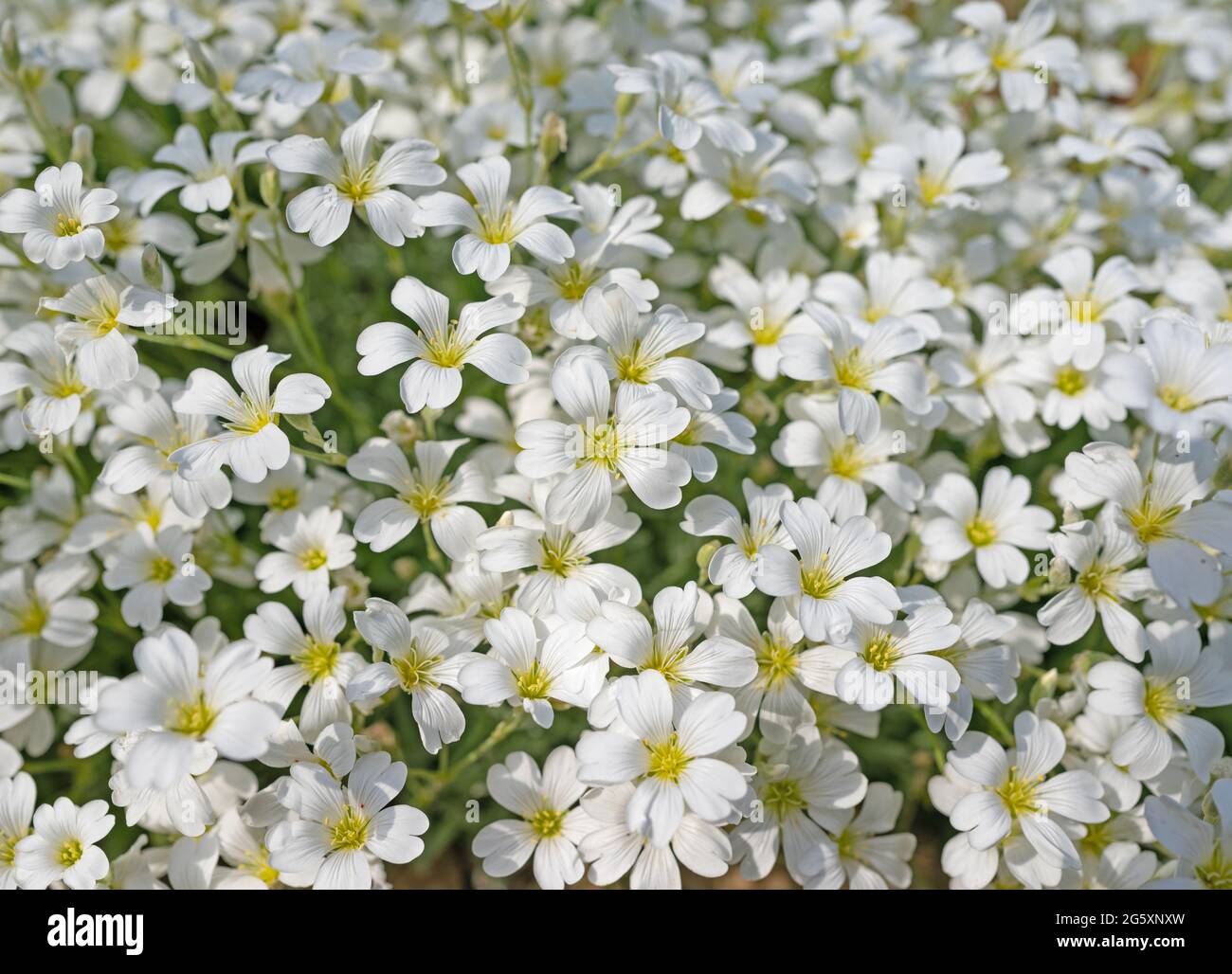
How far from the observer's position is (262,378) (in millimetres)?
1606

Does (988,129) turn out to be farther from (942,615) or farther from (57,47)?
(57,47)

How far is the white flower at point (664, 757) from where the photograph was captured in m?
1.41

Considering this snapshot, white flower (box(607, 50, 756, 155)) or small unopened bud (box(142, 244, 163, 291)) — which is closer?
small unopened bud (box(142, 244, 163, 291))

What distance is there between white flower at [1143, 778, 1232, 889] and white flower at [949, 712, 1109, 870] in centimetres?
10

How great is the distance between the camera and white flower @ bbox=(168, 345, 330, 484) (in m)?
1.55

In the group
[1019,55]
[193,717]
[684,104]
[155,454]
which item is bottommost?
[193,717]

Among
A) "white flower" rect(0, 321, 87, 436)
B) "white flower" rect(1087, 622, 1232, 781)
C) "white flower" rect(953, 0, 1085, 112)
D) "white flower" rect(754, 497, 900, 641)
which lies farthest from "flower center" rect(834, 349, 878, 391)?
"white flower" rect(0, 321, 87, 436)

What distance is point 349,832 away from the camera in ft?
5.08

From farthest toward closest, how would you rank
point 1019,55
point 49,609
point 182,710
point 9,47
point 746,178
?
point 1019,55, point 746,178, point 9,47, point 49,609, point 182,710

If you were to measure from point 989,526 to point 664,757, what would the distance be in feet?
2.81

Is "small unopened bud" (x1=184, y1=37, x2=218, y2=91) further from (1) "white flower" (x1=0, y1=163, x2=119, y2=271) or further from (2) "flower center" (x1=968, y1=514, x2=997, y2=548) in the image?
(2) "flower center" (x1=968, y1=514, x2=997, y2=548)

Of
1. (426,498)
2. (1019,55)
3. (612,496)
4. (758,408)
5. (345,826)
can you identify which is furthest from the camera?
(1019,55)

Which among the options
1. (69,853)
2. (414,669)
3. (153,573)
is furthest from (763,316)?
(69,853)

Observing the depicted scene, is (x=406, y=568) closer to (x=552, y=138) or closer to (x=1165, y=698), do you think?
(x=552, y=138)
